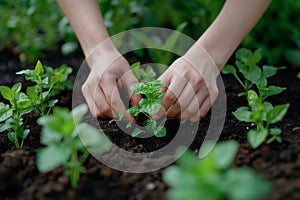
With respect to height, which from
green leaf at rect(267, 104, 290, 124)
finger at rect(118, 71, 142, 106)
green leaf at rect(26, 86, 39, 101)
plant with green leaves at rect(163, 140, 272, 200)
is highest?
plant with green leaves at rect(163, 140, 272, 200)

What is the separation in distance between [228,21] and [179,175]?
0.72 m

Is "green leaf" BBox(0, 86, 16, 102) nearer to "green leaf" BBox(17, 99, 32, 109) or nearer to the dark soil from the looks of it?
"green leaf" BBox(17, 99, 32, 109)

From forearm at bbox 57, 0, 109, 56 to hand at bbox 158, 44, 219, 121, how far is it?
0.92ft

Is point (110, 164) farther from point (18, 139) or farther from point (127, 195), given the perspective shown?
point (18, 139)

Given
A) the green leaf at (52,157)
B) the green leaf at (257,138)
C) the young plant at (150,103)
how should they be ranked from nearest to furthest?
the green leaf at (52,157) → the green leaf at (257,138) → the young plant at (150,103)

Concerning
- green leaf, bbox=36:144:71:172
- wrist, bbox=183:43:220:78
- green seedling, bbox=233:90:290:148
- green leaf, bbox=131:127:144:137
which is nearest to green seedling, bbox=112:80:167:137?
green leaf, bbox=131:127:144:137

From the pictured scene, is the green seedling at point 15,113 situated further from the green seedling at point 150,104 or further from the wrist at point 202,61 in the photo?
the wrist at point 202,61

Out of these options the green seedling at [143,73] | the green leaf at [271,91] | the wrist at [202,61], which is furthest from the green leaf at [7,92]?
the green leaf at [271,91]

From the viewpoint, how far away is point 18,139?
1353 mm

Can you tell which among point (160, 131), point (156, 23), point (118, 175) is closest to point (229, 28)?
point (160, 131)

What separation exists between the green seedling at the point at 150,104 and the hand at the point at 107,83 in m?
0.05

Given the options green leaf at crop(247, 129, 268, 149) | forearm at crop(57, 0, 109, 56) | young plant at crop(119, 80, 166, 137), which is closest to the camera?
green leaf at crop(247, 129, 268, 149)

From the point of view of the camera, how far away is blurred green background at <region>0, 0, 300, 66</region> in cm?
202

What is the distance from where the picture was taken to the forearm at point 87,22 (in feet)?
4.80
